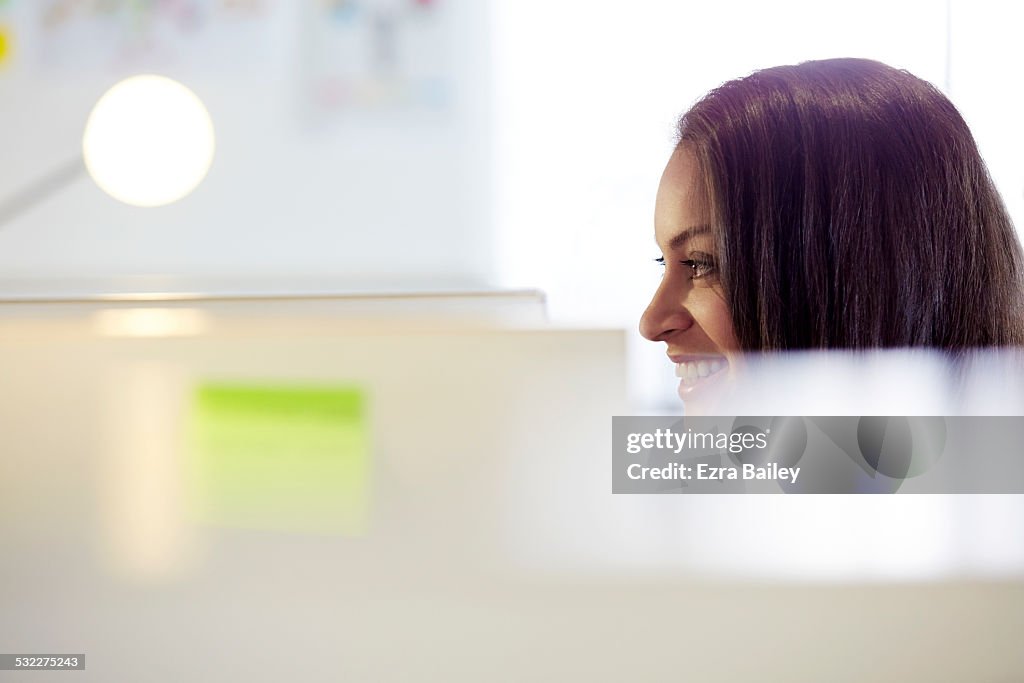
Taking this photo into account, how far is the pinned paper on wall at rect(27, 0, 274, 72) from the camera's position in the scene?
3.46 ft

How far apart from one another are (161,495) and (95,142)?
42 centimetres

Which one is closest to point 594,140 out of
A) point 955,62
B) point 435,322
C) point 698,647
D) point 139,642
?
point 435,322

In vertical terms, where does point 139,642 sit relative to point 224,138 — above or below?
below

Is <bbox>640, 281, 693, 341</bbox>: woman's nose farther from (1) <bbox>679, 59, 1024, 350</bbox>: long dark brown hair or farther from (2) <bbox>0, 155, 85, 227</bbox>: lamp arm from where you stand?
(2) <bbox>0, 155, 85, 227</bbox>: lamp arm

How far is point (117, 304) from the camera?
1038 millimetres

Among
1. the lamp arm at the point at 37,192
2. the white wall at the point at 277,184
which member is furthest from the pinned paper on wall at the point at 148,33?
the lamp arm at the point at 37,192

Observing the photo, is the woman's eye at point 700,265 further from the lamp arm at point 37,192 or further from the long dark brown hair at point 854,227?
the lamp arm at point 37,192

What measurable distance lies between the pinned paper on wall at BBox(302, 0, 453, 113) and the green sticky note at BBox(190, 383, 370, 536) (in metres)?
0.35

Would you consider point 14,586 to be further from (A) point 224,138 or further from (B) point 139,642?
(A) point 224,138

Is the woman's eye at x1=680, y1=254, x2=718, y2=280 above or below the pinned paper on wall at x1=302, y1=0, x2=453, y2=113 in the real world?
below

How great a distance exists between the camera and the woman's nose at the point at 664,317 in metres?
0.98

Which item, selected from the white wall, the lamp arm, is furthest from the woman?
the lamp arm

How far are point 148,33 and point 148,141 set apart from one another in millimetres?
126

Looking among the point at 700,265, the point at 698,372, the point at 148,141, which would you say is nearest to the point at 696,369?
the point at 698,372
